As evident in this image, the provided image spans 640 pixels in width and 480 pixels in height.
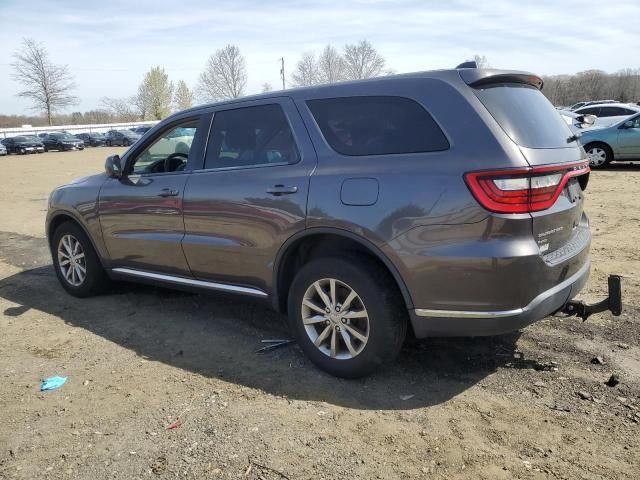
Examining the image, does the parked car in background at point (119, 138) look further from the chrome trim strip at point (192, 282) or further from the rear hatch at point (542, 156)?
the rear hatch at point (542, 156)

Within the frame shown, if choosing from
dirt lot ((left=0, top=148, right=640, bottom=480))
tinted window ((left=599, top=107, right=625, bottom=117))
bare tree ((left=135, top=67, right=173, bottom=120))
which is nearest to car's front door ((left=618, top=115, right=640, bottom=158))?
tinted window ((left=599, top=107, right=625, bottom=117))

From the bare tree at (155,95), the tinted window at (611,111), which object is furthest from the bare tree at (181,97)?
the tinted window at (611,111)

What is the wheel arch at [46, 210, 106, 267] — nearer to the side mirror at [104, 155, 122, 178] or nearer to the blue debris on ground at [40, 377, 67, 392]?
the side mirror at [104, 155, 122, 178]

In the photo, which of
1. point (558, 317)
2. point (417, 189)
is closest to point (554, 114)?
point (417, 189)

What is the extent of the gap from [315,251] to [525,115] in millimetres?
1550

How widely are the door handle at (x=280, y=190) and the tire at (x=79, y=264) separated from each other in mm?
2477

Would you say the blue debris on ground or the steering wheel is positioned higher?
the steering wheel

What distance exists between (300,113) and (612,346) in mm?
2690

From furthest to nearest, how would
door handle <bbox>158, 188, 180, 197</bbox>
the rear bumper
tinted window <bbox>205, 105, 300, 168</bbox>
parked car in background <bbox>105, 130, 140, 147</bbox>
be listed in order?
1. parked car in background <bbox>105, 130, 140, 147</bbox>
2. door handle <bbox>158, 188, 180, 197</bbox>
3. tinted window <bbox>205, 105, 300, 168</bbox>
4. the rear bumper

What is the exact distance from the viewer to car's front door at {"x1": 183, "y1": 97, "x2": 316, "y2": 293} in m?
3.57

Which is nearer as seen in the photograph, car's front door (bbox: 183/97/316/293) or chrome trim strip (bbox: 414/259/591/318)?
chrome trim strip (bbox: 414/259/591/318)

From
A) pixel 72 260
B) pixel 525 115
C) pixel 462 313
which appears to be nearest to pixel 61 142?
pixel 72 260

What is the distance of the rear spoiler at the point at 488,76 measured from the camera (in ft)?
10.2

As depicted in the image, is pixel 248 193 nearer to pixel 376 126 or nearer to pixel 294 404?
pixel 376 126
